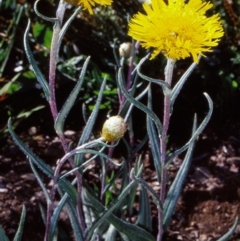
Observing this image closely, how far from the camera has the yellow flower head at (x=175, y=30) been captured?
3.98 feet

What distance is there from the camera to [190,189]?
2359mm

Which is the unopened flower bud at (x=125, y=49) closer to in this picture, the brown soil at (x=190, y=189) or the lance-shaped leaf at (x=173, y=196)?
the lance-shaped leaf at (x=173, y=196)

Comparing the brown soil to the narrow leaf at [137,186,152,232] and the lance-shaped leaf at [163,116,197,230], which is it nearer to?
the narrow leaf at [137,186,152,232]

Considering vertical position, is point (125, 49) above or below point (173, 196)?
above

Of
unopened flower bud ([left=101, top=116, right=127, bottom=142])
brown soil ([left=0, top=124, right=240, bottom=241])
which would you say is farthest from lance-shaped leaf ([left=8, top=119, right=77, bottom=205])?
brown soil ([left=0, top=124, right=240, bottom=241])

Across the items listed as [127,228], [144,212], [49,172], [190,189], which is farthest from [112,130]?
[190,189]

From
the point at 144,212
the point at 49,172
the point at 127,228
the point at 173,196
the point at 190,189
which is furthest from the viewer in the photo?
the point at 190,189

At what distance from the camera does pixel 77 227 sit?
1.54 m

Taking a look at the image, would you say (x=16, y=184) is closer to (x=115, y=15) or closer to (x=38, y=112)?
(x=38, y=112)

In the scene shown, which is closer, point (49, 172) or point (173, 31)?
point (173, 31)

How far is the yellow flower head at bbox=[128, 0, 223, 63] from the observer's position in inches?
47.8

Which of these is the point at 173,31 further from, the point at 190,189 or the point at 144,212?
the point at 190,189

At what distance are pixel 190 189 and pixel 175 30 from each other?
1236mm

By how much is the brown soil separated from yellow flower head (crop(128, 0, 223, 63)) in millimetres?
1057
